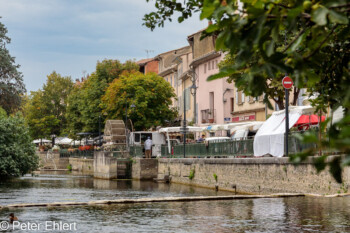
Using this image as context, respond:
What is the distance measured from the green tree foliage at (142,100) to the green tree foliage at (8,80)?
891 cm

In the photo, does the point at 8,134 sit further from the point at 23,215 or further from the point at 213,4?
the point at 213,4

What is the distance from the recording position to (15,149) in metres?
38.1

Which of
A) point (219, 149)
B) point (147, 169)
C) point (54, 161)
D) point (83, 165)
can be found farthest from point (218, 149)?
point (54, 161)

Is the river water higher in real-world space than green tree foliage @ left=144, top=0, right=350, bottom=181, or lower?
lower

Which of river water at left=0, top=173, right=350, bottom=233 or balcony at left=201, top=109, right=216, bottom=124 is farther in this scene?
balcony at left=201, top=109, right=216, bottom=124

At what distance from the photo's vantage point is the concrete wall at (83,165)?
6163 centimetres

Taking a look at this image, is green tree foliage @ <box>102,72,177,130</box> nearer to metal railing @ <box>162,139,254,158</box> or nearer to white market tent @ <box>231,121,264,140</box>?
metal railing @ <box>162,139,254,158</box>

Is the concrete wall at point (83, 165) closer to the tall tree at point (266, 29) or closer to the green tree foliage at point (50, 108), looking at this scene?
the green tree foliage at point (50, 108)

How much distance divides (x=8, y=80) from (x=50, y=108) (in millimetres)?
40455

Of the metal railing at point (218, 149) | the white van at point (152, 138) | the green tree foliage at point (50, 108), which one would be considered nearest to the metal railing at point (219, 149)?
the metal railing at point (218, 149)

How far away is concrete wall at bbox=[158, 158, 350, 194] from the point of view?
19906 millimetres

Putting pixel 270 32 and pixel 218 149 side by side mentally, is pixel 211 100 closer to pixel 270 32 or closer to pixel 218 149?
pixel 218 149

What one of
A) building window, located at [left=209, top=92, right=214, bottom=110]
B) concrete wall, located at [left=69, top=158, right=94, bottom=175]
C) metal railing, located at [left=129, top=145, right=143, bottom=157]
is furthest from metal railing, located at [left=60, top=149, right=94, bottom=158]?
metal railing, located at [left=129, top=145, right=143, bottom=157]

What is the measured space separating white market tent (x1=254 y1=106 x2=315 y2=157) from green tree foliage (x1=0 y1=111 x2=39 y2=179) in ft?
57.6
